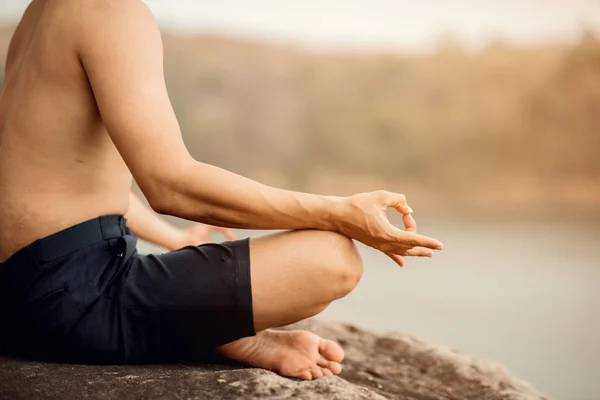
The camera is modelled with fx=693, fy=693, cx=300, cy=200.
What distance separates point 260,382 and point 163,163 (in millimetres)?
368

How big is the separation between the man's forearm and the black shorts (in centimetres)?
7

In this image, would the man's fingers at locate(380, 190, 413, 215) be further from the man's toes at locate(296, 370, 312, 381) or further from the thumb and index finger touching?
the man's toes at locate(296, 370, 312, 381)

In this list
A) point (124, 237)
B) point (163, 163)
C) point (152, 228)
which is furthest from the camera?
point (152, 228)

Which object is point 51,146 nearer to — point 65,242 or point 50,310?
point 65,242

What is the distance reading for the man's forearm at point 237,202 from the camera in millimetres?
1022

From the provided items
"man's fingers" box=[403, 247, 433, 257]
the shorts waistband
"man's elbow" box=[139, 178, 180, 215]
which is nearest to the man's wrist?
"man's fingers" box=[403, 247, 433, 257]

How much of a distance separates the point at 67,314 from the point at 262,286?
11.9 inches

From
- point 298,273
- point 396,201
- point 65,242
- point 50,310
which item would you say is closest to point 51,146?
point 65,242

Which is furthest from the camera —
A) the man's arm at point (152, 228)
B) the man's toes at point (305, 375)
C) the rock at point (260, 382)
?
the man's arm at point (152, 228)

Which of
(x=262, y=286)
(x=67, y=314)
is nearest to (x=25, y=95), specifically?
(x=67, y=314)

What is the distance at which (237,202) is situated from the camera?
1.04 metres

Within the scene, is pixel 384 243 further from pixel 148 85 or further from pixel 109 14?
pixel 109 14

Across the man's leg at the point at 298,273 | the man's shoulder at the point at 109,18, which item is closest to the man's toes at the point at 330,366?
the man's leg at the point at 298,273

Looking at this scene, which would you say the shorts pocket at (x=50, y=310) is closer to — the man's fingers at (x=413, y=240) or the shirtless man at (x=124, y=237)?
the shirtless man at (x=124, y=237)
